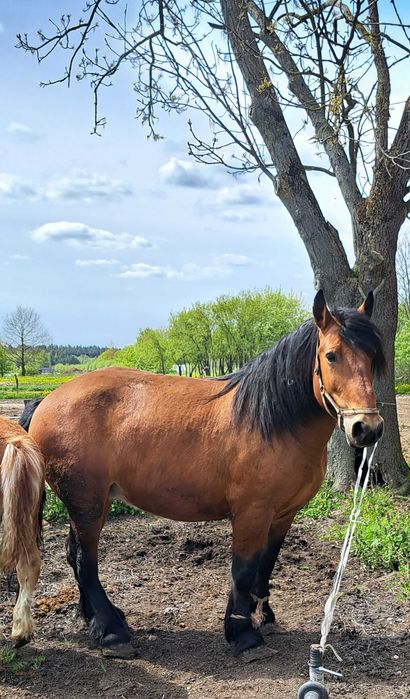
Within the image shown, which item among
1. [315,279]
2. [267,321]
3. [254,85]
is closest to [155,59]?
[254,85]

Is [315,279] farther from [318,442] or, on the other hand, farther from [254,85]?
[318,442]

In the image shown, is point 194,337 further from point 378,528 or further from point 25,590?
point 25,590

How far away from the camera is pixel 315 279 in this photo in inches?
307

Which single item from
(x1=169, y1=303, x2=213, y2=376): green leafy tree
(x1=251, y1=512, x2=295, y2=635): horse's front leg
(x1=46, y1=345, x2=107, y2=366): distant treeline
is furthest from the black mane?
(x1=46, y1=345, x2=107, y2=366): distant treeline

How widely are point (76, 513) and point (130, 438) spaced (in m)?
0.61

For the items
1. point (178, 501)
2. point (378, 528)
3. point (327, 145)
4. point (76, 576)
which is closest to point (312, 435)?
point (178, 501)

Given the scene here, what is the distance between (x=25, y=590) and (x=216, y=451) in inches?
53.9

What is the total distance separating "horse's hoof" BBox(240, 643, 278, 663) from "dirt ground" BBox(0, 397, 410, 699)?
0.10 ft

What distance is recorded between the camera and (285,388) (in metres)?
3.84

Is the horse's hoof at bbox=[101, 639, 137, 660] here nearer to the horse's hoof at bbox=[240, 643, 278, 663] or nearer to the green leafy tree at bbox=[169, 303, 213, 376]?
the horse's hoof at bbox=[240, 643, 278, 663]

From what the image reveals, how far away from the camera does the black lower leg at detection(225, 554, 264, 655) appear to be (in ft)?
12.5

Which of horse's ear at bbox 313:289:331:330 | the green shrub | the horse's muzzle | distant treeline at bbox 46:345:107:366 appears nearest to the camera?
the horse's muzzle

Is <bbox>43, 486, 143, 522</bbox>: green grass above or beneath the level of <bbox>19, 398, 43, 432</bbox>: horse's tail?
beneath

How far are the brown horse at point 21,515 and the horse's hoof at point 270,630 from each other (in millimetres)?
1533
